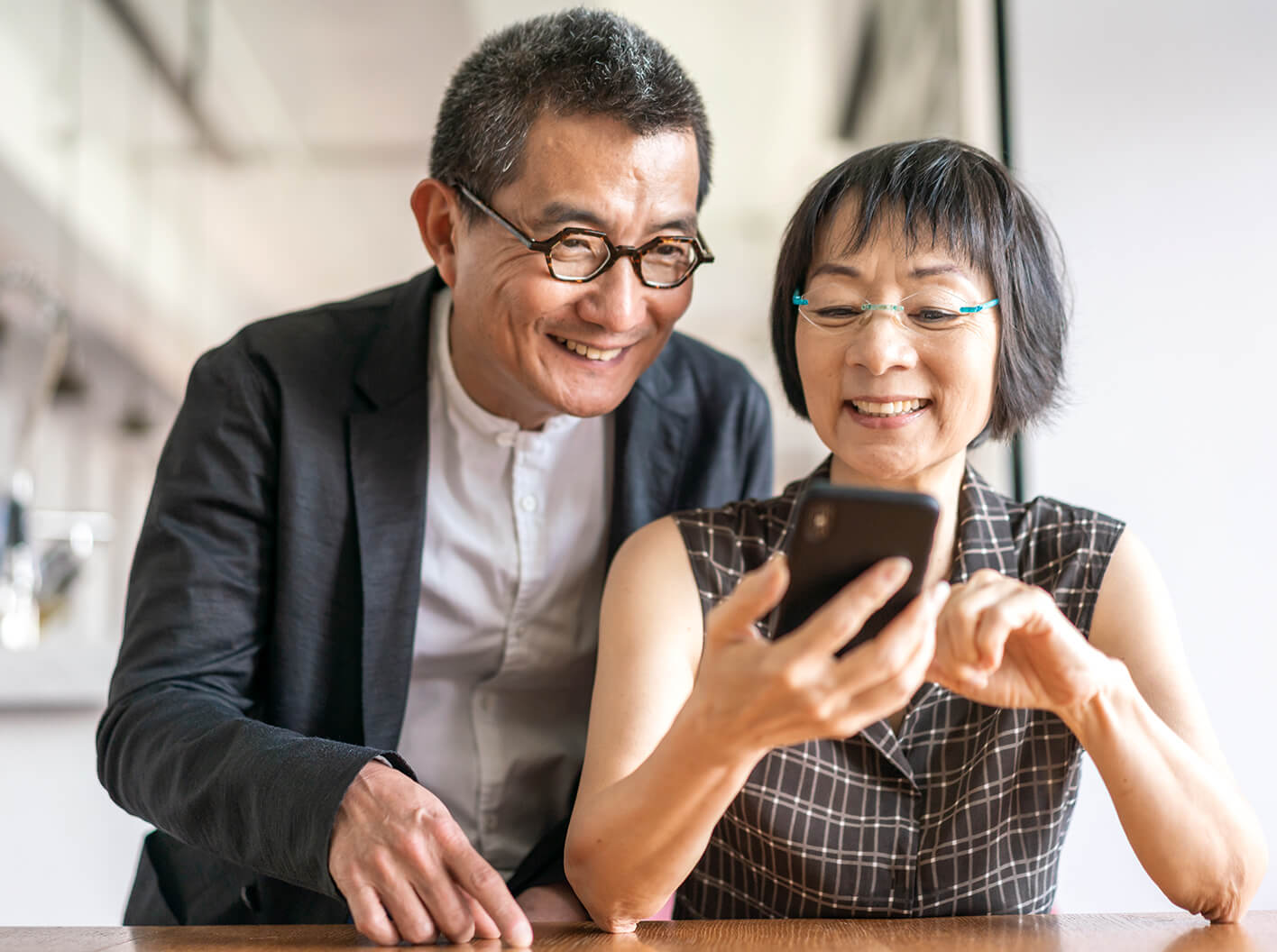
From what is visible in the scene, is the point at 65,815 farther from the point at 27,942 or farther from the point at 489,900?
the point at 489,900

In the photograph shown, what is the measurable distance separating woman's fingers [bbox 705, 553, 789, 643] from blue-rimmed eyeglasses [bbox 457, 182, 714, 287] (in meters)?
0.62

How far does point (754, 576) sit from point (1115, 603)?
620mm

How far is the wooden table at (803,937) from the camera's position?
2.79 ft

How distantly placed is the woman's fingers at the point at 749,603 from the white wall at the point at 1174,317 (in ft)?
3.77

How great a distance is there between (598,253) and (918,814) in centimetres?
69

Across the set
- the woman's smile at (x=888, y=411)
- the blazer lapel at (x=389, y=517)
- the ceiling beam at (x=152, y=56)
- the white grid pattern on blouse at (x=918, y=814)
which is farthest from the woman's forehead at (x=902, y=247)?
the ceiling beam at (x=152, y=56)

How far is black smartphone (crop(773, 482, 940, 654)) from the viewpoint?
2.47ft

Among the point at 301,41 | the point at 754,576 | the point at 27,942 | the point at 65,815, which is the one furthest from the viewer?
the point at 301,41

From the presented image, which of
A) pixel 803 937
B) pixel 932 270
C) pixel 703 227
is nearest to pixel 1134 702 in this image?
pixel 803 937

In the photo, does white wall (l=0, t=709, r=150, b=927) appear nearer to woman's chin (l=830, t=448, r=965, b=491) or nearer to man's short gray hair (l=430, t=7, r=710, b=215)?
man's short gray hair (l=430, t=7, r=710, b=215)

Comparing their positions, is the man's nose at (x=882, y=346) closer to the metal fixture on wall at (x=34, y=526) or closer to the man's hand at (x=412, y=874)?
the man's hand at (x=412, y=874)

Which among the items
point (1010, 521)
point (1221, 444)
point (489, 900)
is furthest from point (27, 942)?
point (1221, 444)

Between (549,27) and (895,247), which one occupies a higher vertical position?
(549,27)

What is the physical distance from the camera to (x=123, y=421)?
129 inches
